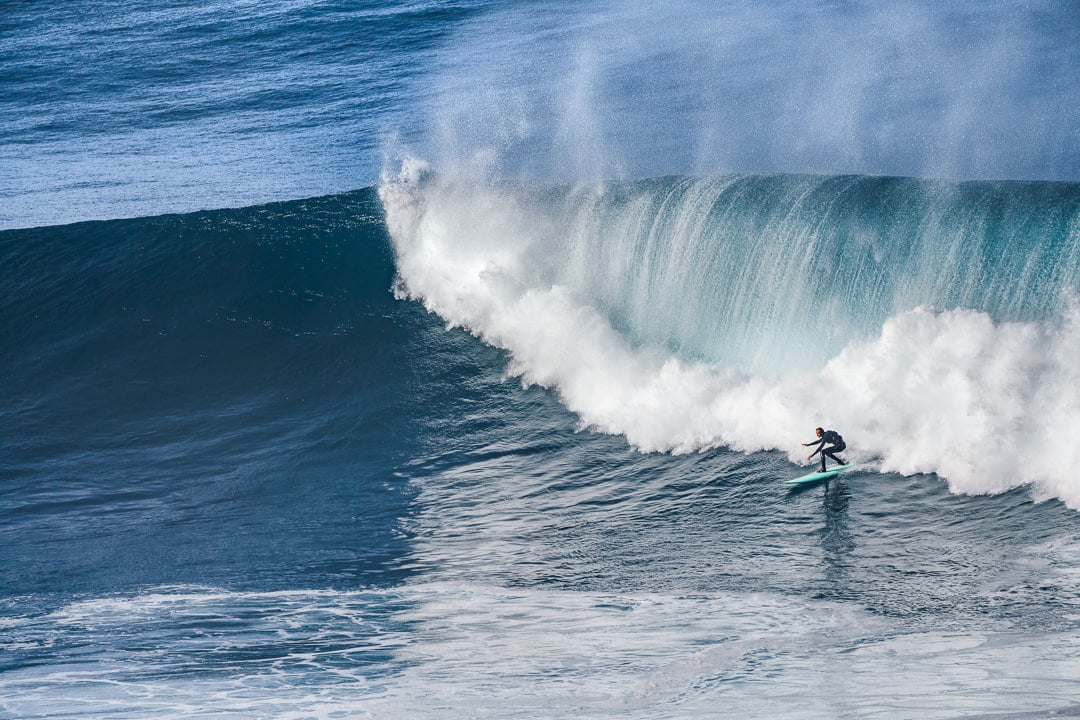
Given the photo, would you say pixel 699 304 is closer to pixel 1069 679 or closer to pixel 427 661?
pixel 427 661

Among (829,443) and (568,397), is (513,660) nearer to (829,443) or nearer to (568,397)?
(829,443)

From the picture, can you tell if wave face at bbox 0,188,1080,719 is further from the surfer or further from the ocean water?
the surfer

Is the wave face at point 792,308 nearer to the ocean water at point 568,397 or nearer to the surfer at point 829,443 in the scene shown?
the ocean water at point 568,397

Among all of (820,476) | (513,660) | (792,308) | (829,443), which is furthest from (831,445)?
(513,660)

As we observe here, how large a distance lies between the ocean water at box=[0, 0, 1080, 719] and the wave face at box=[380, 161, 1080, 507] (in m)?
0.05

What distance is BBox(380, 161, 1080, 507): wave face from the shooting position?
13.4 metres

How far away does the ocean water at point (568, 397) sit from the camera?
10.4 metres

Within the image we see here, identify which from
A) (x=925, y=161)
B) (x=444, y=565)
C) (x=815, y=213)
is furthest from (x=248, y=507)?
(x=925, y=161)

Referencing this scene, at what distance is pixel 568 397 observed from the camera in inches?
681

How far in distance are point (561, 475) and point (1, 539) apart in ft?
23.0

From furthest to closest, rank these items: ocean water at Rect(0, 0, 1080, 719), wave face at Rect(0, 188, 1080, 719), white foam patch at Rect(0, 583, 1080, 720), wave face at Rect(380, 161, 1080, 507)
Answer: wave face at Rect(380, 161, 1080, 507) < ocean water at Rect(0, 0, 1080, 719) < wave face at Rect(0, 188, 1080, 719) < white foam patch at Rect(0, 583, 1080, 720)

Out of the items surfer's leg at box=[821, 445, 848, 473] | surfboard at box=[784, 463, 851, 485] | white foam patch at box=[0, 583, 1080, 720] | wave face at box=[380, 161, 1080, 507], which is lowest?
white foam patch at box=[0, 583, 1080, 720]

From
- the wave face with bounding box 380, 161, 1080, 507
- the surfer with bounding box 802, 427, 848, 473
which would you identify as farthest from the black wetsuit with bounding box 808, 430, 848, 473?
the wave face with bounding box 380, 161, 1080, 507

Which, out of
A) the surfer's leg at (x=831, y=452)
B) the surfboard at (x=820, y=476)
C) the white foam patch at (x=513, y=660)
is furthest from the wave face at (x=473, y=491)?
the surfer's leg at (x=831, y=452)
